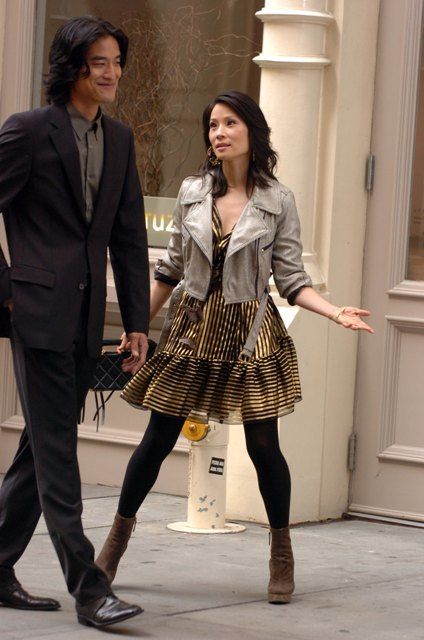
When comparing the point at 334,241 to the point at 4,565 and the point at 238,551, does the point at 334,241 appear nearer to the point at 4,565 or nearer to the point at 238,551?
the point at 238,551

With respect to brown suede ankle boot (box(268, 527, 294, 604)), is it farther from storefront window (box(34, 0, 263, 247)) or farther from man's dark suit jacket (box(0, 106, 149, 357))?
storefront window (box(34, 0, 263, 247))

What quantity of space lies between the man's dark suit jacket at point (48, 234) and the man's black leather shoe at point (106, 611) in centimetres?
Answer: 83

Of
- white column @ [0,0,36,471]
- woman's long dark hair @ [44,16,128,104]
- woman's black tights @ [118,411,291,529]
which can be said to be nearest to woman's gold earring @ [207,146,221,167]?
woman's long dark hair @ [44,16,128,104]

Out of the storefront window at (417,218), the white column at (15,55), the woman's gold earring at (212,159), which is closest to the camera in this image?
the woman's gold earring at (212,159)

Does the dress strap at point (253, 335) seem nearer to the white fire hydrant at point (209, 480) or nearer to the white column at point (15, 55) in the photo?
the white fire hydrant at point (209, 480)

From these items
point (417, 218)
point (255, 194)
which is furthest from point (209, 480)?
point (255, 194)

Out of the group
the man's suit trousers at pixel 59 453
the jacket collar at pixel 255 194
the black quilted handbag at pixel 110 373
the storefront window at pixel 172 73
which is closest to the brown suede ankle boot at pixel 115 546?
the black quilted handbag at pixel 110 373

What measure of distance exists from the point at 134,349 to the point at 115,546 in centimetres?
85

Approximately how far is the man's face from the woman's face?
72 cm

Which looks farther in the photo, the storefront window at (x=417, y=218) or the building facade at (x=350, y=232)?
the storefront window at (x=417, y=218)

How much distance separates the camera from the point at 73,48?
16.1 ft

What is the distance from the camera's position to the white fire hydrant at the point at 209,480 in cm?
688

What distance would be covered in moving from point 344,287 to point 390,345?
1.17ft

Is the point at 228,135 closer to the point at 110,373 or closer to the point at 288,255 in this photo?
the point at 288,255
